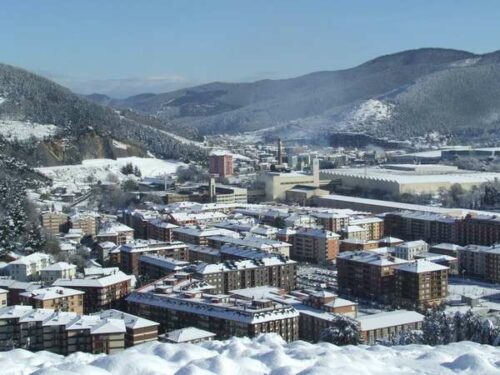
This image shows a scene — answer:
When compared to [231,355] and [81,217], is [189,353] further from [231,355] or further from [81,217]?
[81,217]

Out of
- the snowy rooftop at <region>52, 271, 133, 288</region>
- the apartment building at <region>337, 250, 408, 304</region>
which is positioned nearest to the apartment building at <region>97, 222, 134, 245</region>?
the snowy rooftop at <region>52, 271, 133, 288</region>

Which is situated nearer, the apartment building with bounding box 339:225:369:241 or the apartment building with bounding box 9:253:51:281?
the apartment building with bounding box 9:253:51:281

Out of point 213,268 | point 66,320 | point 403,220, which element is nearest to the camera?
point 66,320

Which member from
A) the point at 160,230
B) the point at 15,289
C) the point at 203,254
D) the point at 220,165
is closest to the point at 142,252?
the point at 203,254

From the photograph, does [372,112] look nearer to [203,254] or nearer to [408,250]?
[408,250]

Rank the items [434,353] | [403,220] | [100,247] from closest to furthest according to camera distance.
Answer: [434,353], [100,247], [403,220]

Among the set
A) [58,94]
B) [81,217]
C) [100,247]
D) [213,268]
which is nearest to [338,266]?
[213,268]

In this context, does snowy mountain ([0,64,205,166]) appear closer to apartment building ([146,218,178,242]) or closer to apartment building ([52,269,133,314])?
apartment building ([146,218,178,242])
